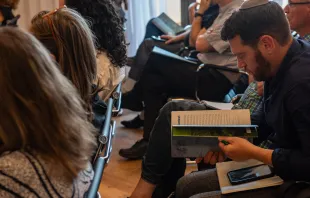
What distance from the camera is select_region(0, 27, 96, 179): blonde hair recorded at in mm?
917

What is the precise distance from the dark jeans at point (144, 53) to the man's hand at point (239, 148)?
1.82 m

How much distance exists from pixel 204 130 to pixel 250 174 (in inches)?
8.4

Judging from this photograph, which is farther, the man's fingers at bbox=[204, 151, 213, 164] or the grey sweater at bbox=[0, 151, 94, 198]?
the man's fingers at bbox=[204, 151, 213, 164]

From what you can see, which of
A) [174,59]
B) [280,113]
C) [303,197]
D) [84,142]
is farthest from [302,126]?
[174,59]

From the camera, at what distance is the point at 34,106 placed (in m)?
0.92

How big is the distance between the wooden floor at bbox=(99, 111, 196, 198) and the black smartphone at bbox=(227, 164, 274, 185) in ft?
3.32

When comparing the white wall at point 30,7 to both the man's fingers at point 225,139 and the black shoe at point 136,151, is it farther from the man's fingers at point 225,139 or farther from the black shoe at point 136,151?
the man's fingers at point 225,139

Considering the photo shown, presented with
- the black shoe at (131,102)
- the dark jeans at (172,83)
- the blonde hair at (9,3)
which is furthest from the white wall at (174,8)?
the blonde hair at (9,3)

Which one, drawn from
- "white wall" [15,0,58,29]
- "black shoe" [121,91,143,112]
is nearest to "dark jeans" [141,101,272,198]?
"black shoe" [121,91,143,112]

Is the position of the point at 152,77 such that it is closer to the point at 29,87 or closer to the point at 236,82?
the point at 236,82

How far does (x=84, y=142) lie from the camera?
1008 mm

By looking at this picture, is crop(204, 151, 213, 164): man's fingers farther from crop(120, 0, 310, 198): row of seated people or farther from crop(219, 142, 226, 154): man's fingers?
crop(219, 142, 226, 154): man's fingers

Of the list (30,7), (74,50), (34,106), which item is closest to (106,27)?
(74,50)

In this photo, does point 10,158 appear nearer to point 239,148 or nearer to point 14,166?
point 14,166
